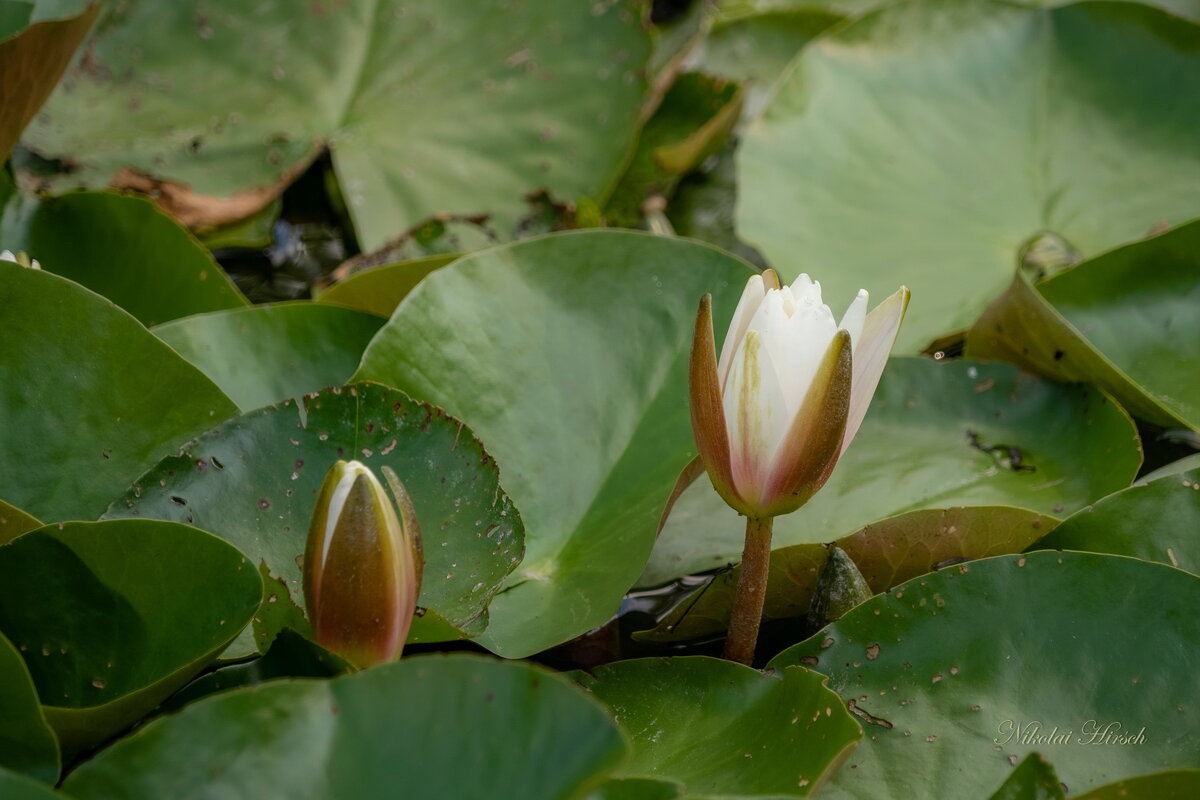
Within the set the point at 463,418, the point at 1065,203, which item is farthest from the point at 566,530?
the point at 1065,203

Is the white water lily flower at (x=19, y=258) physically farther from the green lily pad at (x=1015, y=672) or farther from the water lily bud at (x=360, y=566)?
the green lily pad at (x=1015, y=672)

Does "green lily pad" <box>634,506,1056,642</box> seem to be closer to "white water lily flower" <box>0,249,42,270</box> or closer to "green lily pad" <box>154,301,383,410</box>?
"green lily pad" <box>154,301,383,410</box>

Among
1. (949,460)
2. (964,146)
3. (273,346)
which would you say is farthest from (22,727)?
(964,146)

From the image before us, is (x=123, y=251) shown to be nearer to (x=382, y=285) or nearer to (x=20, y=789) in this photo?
(x=382, y=285)

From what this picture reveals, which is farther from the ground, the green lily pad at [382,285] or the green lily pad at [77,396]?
the green lily pad at [77,396]

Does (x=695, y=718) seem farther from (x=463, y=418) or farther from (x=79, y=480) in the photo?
(x=79, y=480)

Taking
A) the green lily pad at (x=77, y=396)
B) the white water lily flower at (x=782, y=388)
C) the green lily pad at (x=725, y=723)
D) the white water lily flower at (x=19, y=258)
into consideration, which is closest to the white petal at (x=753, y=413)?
the white water lily flower at (x=782, y=388)
